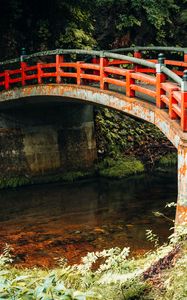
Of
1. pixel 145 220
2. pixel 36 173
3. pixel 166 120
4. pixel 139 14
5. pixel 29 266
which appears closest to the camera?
pixel 166 120

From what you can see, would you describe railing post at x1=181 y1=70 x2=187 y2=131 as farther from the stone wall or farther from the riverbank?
the stone wall

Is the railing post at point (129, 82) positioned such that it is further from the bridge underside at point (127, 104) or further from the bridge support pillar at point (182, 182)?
the bridge support pillar at point (182, 182)

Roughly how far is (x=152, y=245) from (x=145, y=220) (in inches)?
83.0

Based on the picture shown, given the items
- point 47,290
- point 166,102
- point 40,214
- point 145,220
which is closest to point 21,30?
point 40,214

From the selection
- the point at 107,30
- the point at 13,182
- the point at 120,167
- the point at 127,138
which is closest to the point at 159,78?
the point at 120,167

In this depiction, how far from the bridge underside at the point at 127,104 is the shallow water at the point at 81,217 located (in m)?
2.91

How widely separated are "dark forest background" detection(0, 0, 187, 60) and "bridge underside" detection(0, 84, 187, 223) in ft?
11.6

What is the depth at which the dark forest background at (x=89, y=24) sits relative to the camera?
20078 millimetres

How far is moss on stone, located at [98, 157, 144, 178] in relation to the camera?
64.0ft

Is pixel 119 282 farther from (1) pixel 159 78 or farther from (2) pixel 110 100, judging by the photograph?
(2) pixel 110 100

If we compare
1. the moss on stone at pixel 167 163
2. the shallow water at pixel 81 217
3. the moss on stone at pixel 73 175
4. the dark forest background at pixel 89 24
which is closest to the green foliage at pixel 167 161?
the moss on stone at pixel 167 163

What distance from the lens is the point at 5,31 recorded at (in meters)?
19.9

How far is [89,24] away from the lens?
857 inches

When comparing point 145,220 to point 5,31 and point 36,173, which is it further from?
point 5,31
